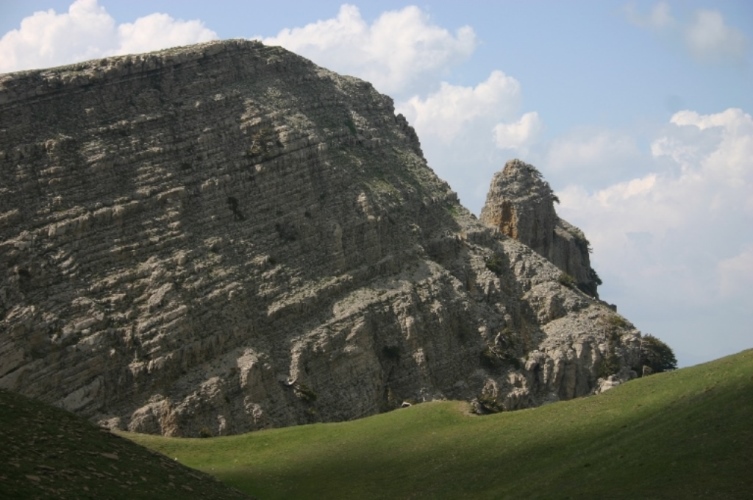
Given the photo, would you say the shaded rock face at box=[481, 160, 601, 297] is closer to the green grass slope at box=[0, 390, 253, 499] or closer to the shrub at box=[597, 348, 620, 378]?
the shrub at box=[597, 348, 620, 378]

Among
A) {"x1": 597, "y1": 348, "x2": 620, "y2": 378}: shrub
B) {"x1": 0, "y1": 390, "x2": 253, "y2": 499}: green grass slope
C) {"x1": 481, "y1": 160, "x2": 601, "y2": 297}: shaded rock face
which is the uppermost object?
{"x1": 481, "y1": 160, "x2": 601, "y2": 297}: shaded rock face

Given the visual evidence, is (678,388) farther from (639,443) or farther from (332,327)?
(332,327)

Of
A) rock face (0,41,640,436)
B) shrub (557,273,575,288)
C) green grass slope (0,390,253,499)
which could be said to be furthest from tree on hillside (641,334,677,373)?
green grass slope (0,390,253,499)

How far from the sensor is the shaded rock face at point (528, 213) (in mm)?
110250

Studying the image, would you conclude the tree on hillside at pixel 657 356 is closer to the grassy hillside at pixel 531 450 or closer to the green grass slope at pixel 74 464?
the grassy hillside at pixel 531 450

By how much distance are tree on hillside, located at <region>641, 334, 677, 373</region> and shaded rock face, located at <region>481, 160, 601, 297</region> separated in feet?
60.9

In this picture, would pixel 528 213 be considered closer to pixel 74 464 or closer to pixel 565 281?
pixel 565 281

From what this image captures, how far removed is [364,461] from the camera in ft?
168

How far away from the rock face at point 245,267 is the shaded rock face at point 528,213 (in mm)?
11581

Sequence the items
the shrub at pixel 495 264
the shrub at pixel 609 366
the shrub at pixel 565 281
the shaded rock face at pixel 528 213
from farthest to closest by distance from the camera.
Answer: the shaded rock face at pixel 528 213 < the shrub at pixel 565 281 < the shrub at pixel 495 264 < the shrub at pixel 609 366

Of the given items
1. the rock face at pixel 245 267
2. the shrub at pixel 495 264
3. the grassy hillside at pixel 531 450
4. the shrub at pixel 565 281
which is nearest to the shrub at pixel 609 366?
the rock face at pixel 245 267

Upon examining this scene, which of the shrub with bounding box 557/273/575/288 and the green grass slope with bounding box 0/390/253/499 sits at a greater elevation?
the shrub with bounding box 557/273/575/288

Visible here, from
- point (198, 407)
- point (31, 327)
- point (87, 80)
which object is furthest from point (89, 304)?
point (87, 80)

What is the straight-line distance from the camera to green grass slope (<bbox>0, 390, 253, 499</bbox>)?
31.5 meters
